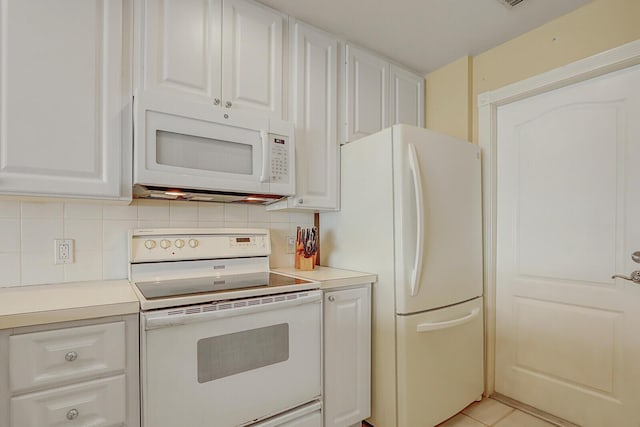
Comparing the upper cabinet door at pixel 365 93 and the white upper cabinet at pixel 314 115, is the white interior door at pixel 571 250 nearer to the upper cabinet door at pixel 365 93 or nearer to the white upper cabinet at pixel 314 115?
the upper cabinet door at pixel 365 93

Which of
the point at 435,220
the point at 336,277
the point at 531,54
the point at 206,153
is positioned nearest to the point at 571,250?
the point at 435,220

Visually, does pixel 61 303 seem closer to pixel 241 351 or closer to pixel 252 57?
pixel 241 351

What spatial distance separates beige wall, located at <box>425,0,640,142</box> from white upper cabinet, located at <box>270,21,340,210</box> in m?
0.95

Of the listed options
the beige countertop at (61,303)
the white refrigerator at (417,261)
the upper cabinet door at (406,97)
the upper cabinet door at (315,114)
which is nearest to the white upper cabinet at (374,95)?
the upper cabinet door at (406,97)

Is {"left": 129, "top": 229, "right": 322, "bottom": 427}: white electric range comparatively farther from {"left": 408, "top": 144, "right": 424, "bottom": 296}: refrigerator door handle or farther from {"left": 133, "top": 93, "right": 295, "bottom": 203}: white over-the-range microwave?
{"left": 408, "top": 144, "right": 424, "bottom": 296}: refrigerator door handle

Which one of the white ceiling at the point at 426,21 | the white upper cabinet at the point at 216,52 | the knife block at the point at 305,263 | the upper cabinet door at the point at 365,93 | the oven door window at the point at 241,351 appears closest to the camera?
the oven door window at the point at 241,351

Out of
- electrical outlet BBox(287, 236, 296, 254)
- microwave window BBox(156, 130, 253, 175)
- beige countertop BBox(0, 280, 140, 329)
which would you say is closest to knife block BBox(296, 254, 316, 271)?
electrical outlet BBox(287, 236, 296, 254)

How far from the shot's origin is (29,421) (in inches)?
40.6

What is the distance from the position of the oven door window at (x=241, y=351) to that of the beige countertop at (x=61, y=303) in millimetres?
335

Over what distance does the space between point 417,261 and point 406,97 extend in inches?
55.2

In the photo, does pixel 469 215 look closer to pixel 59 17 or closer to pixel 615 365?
pixel 615 365

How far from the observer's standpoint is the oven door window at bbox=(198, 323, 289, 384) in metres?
1.31

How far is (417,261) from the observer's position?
1.73 meters

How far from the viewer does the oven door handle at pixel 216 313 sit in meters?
1.19
